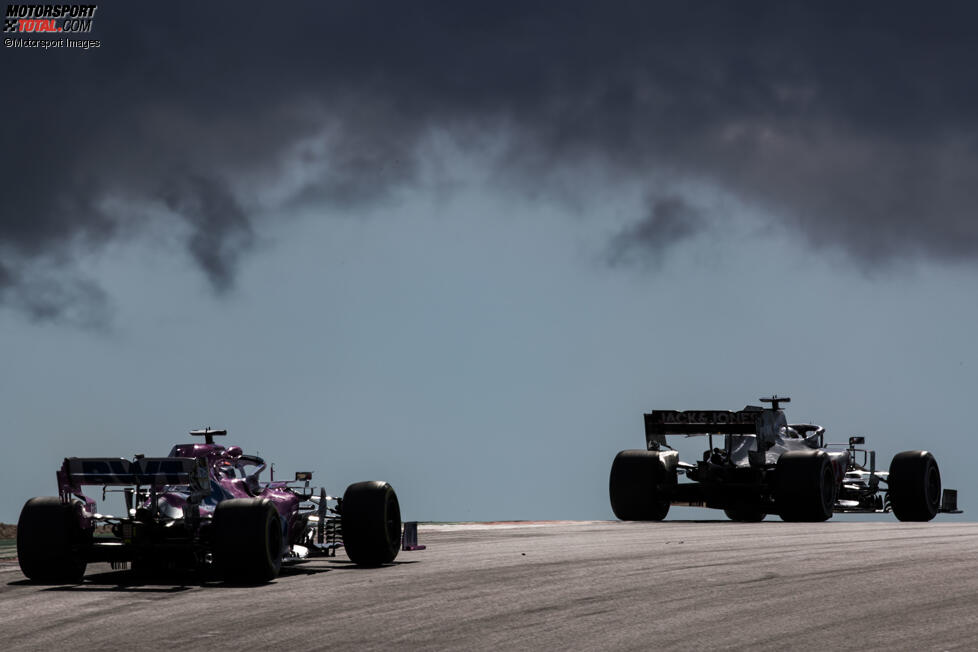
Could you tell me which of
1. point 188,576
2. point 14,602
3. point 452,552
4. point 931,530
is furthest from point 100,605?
point 931,530

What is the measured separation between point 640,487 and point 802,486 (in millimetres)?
3714

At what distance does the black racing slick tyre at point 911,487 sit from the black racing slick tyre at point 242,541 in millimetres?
19170

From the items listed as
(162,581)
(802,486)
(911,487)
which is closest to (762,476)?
(802,486)

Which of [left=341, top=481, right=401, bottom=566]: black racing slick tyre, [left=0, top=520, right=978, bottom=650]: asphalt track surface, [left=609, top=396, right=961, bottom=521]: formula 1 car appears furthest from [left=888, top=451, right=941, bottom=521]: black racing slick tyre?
[left=341, top=481, right=401, bottom=566]: black racing slick tyre

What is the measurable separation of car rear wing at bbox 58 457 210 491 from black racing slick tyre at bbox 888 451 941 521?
62.3 feet

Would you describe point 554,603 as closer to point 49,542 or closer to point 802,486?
point 49,542

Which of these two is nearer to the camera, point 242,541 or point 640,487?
point 242,541

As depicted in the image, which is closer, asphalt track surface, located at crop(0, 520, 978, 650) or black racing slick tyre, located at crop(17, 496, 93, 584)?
asphalt track surface, located at crop(0, 520, 978, 650)

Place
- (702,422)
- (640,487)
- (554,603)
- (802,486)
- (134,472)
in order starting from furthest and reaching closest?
1. (640,487)
2. (702,422)
3. (802,486)
4. (134,472)
5. (554,603)

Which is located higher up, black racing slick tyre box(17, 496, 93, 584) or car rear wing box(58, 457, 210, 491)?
car rear wing box(58, 457, 210, 491)

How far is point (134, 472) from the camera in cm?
1623

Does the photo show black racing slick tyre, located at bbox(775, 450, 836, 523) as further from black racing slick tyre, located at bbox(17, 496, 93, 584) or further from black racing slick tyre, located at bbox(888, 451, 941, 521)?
black racing slick tyre, located at bbox(17, 496, 93, 584)

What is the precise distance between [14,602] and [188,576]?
279 centimetres

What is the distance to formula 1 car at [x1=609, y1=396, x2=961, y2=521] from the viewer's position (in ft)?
93.0
